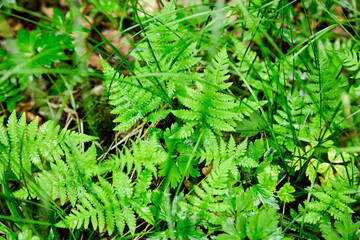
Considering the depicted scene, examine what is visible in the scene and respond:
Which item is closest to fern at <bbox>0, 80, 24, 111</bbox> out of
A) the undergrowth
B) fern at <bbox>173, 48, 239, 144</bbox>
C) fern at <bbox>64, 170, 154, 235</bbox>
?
the undergrowth

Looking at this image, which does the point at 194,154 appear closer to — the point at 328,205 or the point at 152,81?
the point at 152,81

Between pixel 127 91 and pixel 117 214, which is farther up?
pixel 127 91

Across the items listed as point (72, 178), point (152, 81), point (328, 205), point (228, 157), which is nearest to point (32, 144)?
point (72, 178)

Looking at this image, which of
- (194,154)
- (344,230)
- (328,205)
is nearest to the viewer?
(344,230)

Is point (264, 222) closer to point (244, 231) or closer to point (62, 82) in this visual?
point (244, 231)

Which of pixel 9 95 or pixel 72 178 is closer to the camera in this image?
pixel 72 178

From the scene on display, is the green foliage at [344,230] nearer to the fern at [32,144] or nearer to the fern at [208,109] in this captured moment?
the fern at [208,109]

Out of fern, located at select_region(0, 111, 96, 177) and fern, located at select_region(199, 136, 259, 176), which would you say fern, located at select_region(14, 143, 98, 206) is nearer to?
fern, located at select_region(0, 111, 96, 177)

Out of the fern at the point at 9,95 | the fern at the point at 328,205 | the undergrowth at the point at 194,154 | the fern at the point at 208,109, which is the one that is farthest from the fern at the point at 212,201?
the fern at the point at 9,95

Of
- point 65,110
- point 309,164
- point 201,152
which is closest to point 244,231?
point 201,152
